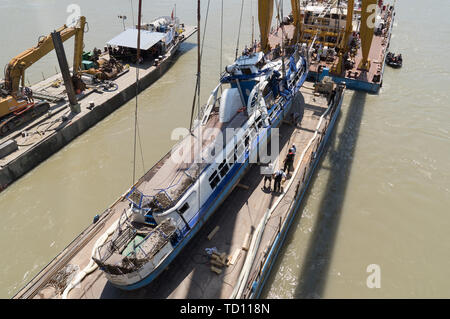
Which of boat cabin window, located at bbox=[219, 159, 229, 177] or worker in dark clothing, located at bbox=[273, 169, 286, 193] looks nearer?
boat cabin window, located at bbox=[219, 159, 229, 177]

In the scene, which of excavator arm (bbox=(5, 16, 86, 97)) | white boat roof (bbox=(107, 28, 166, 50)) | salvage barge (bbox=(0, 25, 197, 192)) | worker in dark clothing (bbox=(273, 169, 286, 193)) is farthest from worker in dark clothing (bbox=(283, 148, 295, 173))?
white boat roof (bbox=(107, 28, 166, 50))

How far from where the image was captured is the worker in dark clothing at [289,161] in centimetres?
1554

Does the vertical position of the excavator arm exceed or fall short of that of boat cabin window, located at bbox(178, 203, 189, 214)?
it exceeds it

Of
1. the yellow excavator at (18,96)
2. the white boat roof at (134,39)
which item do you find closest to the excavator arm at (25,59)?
the yellow excavator at (18,96)

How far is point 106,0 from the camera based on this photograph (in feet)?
178

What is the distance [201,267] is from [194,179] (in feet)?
11.4

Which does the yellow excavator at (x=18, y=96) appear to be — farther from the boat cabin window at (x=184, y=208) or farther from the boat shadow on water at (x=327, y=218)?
the boat shadow on water at (x=327, y=218)

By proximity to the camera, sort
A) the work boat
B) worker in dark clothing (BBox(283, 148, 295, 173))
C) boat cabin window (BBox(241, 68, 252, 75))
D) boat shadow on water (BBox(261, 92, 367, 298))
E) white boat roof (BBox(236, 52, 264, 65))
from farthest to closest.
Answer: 1. white boat roof (BBox(236, 52, 264, 65))
2. boat cabin window (BBox(241, 68, 252, 75))
3. worker in dark clothing (BBox(283, 148, 295, 173))
4. boat shadow on water (BBox(261, 92, 367, 298))
5. the work boat

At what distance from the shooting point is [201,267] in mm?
11867

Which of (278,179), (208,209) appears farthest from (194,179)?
(278,179)

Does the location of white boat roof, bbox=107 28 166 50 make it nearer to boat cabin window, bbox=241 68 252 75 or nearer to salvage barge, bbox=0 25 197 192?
salvage barge, bbox=0 25 197 192

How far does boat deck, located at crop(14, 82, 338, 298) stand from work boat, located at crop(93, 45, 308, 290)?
844 millimetres

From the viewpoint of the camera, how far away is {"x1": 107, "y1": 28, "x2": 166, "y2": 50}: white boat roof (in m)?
28.8

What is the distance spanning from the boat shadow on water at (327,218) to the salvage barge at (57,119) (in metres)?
16.2
